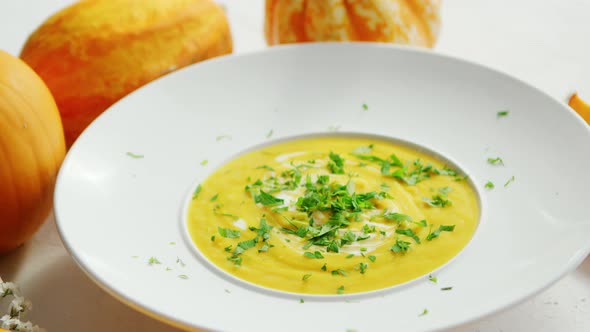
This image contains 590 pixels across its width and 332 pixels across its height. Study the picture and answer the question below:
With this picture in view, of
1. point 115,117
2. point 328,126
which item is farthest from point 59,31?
point 328,126

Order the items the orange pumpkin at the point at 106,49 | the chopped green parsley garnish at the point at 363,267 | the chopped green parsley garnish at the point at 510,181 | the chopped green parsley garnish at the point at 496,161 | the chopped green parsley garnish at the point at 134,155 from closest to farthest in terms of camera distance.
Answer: the chopped green parsley garnish at the point at 363,267 → the chopped green parsley garnish at the point at 510,181 → the chopped green parsley garnish at the point at 496,161 → the chopped green parsley garnish at the point at 134,155 → the orange pumpkin at the point at 106,49

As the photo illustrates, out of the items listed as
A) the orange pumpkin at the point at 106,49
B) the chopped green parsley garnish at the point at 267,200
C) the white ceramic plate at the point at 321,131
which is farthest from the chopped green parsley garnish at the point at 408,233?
the orange pumpkin at the point at 106,49

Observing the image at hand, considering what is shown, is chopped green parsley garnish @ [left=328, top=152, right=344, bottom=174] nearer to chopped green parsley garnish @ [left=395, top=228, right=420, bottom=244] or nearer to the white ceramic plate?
the white ceramic plate

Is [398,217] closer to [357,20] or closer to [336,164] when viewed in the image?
[336,164]

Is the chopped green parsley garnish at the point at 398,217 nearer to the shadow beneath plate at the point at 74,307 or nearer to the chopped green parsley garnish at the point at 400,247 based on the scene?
the chopped green parsley garnish at the point at 400,247

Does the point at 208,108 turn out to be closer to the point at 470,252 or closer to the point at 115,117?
the point at 115,117
